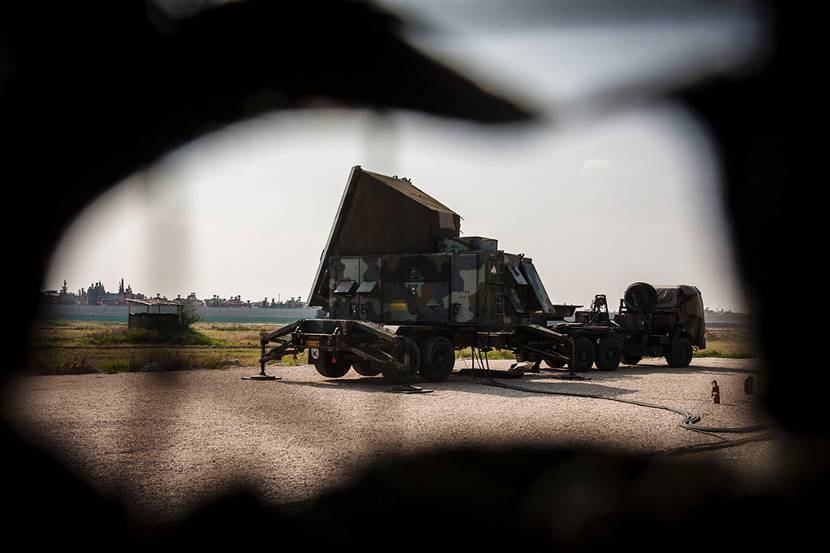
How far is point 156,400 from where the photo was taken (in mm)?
2057

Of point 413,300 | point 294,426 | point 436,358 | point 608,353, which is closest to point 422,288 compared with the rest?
point 413,300

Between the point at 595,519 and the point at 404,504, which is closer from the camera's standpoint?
the point at 595,519

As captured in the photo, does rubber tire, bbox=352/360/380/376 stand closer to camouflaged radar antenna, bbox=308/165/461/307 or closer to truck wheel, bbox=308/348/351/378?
truck wheel, bbox=308/348/351/378

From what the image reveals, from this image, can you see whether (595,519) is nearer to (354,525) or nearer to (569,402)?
(354,525)

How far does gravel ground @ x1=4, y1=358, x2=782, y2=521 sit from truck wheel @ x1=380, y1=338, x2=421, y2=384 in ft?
1.07

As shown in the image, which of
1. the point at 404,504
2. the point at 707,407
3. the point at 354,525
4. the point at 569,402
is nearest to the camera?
the point at 354,525

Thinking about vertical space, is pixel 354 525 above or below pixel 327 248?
below

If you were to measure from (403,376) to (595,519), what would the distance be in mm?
9331

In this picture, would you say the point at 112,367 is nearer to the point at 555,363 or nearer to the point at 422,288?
the point at 422,288

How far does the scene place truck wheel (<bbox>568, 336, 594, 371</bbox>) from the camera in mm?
15554

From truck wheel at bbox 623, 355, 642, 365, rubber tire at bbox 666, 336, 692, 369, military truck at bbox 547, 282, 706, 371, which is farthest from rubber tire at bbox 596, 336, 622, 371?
rubber tire at bbox 666, 336, 692, 369

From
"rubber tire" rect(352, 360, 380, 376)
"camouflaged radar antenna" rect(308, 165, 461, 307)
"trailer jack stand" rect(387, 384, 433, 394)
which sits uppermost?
"camouflaged radar antenna" rect(308, 165, 461, 307)

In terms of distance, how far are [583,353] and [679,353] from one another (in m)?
4.27

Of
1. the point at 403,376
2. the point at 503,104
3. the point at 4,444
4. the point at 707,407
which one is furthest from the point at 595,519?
the point at 403,376
